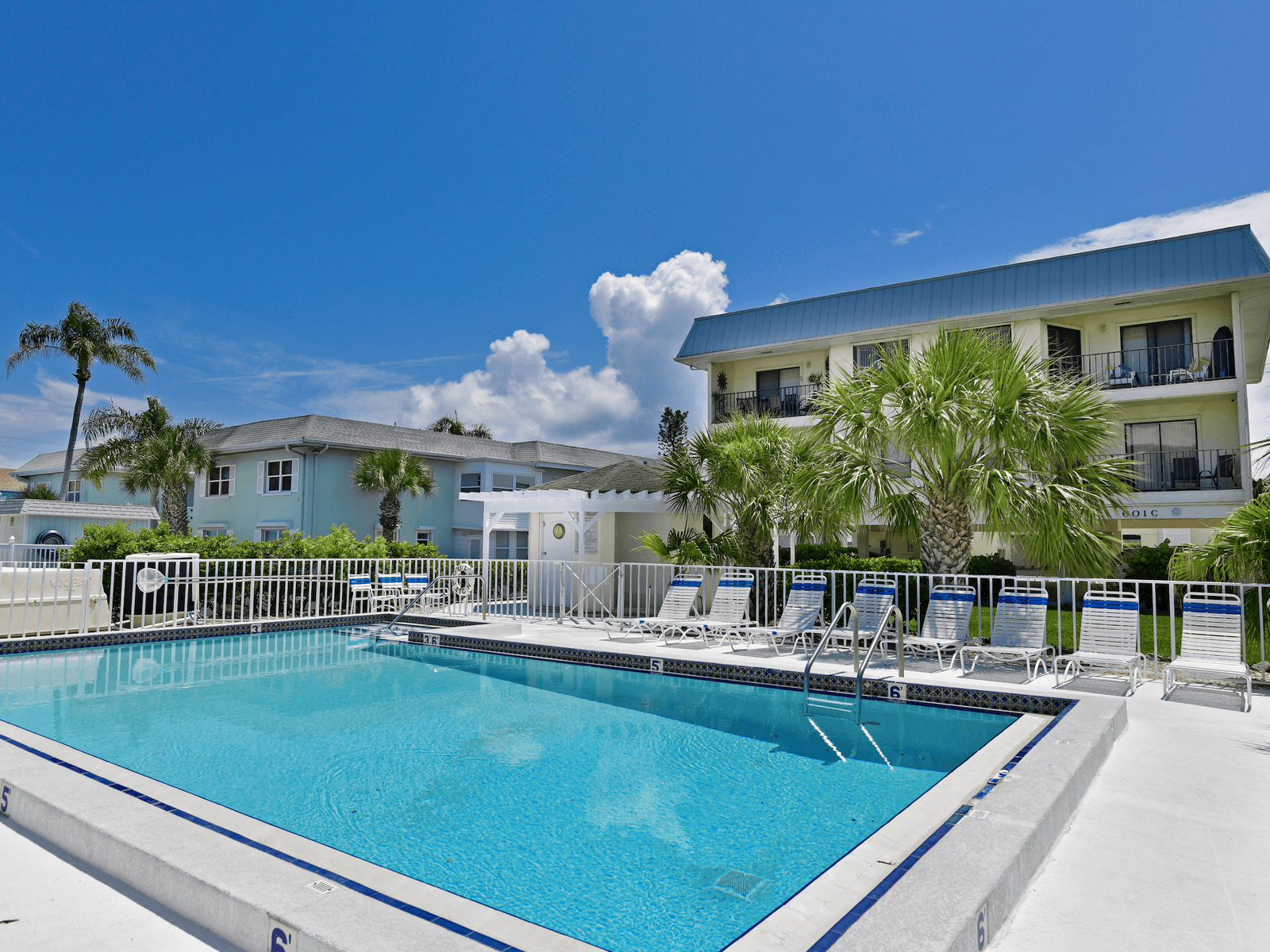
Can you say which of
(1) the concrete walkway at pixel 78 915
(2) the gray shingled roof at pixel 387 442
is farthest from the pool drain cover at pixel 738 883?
(2) the gray shingled roof at pixel 387 442

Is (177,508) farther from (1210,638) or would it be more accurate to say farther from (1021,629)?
(1210,638)

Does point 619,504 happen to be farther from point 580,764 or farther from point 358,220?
point 358,220

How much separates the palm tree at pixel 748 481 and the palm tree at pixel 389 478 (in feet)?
47.3

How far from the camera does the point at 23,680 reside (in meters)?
9.53

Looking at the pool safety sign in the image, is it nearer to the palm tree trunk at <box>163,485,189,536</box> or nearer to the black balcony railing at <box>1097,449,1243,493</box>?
the black balcony railing at <box>1097,449,1243,493</box>

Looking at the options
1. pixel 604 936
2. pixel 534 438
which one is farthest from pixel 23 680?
pixel 534 438

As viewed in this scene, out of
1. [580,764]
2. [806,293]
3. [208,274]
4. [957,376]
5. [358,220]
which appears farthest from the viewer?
A: [208,274]

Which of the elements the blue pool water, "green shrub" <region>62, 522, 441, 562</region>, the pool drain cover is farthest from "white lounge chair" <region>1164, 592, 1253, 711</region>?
"green shrub" <region>62, 522, 441, 562</region>

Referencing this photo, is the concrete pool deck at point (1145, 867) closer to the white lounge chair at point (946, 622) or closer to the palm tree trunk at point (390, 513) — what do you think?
the white lounge chair at point (946, 622)

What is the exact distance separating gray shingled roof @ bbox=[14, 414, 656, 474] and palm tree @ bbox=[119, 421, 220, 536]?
0.93 meters

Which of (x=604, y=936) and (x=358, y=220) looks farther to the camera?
(x=358, y=220)

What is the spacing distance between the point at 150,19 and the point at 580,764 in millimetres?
19832

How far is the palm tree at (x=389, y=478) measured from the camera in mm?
26828

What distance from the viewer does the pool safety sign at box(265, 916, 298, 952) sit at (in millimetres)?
2762
